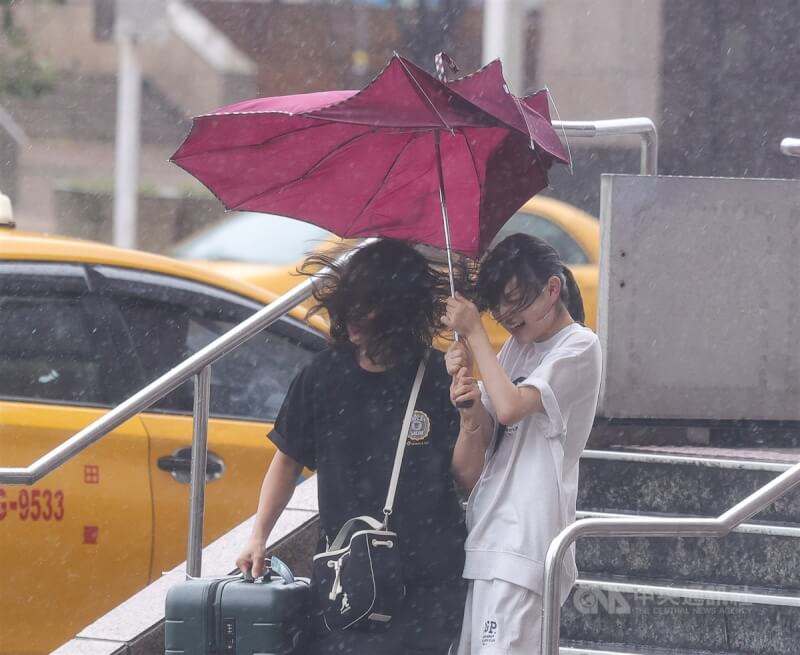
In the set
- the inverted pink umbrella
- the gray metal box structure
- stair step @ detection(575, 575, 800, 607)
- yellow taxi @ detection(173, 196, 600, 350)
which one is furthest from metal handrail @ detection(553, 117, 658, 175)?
yellow taxi @ detection(173, 196, 600, 350)

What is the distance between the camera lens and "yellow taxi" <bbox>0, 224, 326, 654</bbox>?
5121 millimetres

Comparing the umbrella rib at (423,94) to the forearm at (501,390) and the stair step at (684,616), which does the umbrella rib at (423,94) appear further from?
the stair step at (684,616)

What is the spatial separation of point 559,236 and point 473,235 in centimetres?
644

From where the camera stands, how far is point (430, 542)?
3209 mm

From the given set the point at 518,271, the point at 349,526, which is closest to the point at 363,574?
the point at 349,526

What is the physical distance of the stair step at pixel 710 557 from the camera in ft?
15.3

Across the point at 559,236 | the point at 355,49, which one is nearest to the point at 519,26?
the point at 559,236

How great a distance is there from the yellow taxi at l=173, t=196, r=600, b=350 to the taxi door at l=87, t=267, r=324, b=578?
1.99 meters

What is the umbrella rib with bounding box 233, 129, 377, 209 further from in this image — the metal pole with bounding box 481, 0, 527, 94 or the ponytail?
the metal pole with bounding box 481, 0, 527, 94

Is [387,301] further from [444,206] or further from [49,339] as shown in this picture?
[49,339]

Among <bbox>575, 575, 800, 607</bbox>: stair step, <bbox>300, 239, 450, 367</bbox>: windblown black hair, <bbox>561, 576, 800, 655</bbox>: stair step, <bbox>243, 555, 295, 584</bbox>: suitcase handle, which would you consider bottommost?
<bbox>561, 576, 800, 655</bbox>: stair step

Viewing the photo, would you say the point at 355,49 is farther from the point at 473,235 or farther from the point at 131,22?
the point at 473,235

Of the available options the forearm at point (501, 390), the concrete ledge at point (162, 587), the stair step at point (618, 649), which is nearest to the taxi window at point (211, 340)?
the concrete ledge at point (162, 587)

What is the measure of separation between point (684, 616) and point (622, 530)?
141cm
